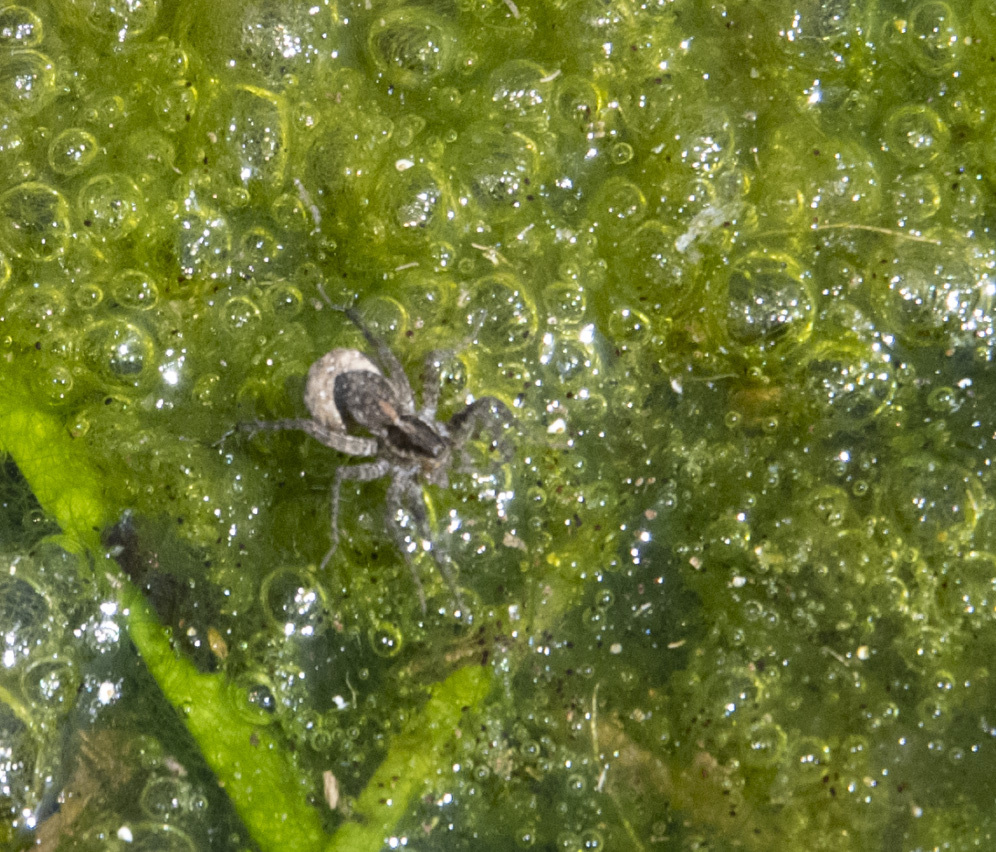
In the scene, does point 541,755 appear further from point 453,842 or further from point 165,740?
point 165,740

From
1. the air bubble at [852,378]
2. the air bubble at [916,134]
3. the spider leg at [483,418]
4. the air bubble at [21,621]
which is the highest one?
the air bubble at [21,621]

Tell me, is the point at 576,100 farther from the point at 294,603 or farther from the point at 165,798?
the point at 165,798

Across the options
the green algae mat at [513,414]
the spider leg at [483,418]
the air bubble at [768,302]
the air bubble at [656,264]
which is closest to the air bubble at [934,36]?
the green algae mat at [513,414]

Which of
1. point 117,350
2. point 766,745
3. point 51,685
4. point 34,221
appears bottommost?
point 766,745

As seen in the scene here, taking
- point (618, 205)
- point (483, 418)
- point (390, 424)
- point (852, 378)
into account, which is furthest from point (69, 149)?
point (852, 378)

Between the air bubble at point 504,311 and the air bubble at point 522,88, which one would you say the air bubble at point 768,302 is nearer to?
the air bubble at point 504,311
